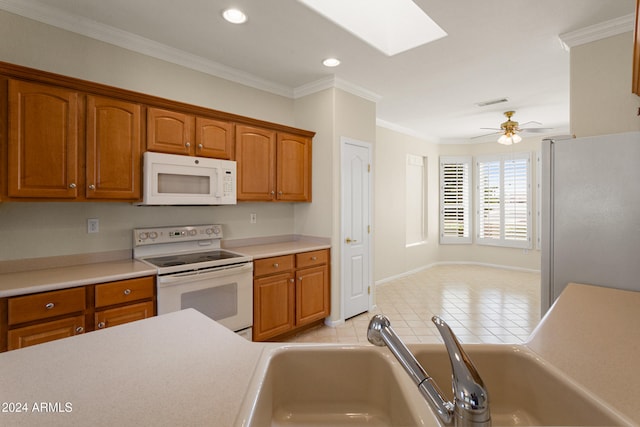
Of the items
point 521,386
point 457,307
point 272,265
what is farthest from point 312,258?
point 521,386

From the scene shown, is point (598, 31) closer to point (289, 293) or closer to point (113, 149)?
point (289, 293)

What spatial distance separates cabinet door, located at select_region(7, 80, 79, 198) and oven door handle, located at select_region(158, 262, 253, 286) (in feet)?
2.70

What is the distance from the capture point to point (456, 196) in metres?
6.69

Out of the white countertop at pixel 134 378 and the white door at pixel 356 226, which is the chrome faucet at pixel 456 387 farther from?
the white door at pixel 356 226

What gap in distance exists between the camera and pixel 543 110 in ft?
15.1

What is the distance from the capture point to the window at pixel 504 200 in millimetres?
6023

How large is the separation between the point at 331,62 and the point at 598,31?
82.4 inches

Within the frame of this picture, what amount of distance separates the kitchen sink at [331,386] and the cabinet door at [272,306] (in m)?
1.87

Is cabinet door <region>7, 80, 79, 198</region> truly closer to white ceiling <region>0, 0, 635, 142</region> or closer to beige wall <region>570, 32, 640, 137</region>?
white ceiling <region>0, 0, 635, 142</region>

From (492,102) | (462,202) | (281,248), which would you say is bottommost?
(281,248)

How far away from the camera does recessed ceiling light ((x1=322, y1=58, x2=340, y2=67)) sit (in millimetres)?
2986

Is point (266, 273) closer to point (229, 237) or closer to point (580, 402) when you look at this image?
point (229, 237)

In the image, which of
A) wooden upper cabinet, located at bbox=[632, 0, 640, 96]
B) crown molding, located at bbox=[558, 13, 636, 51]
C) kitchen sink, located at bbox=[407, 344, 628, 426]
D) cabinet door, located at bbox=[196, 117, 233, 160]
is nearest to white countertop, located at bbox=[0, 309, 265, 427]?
kitchen sink, located at bbox=[407, 344, 628, 426]

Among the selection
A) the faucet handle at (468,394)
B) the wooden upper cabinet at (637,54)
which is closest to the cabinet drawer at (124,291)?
the faucet handle at (468,394)
